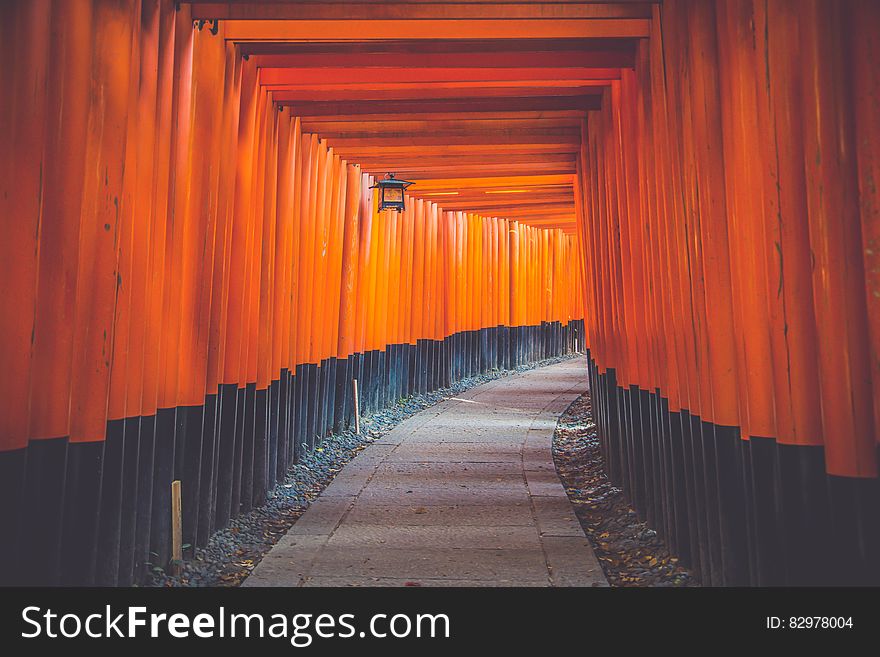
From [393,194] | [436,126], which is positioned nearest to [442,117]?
[436,126]

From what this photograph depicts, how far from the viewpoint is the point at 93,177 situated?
377 cm

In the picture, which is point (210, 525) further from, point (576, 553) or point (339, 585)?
point (576, 553)

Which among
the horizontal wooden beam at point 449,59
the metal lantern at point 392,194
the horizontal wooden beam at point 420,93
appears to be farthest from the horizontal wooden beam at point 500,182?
the horizontal wooden beam at point 449,59

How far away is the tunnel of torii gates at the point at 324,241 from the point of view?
3.10 m

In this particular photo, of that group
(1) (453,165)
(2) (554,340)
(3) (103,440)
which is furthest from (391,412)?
(2) (554,340)

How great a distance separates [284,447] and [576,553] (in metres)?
3.44

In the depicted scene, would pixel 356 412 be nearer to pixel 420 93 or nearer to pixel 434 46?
pixel 420 93

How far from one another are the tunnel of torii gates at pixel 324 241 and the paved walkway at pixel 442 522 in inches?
25.5

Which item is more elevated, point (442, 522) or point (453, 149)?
point (453, 149)

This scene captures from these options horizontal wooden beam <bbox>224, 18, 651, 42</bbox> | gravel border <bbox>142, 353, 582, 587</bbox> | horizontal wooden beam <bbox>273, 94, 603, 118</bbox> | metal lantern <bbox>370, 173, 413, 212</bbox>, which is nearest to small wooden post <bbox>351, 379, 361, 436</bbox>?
gravel border <bbox>142, 353, 582, 587</bbox>

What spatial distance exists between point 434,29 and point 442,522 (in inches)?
142

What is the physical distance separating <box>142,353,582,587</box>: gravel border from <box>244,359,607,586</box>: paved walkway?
0.66 ft

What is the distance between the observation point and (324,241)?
363 inches

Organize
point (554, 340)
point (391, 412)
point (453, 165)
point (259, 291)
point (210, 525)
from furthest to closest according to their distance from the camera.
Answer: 1. point (554, 340)
2. point (391, 412)
3. point (453, 165)
4. point (259, 291)
5. point (210, 525)
